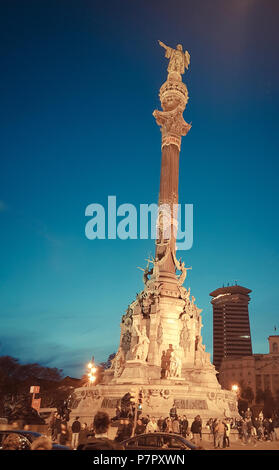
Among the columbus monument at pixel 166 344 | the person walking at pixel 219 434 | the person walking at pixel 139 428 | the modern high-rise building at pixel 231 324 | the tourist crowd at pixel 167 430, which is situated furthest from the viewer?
the modern high-rise building at pixel 231 324

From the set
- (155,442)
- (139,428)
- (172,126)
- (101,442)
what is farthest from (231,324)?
(101,442)

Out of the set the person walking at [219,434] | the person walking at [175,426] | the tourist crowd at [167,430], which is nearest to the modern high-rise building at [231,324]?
the tourist crowd at [167,430]

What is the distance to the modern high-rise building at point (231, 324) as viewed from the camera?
153m

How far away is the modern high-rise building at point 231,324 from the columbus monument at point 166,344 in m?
130

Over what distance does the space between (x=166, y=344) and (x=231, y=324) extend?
451ft

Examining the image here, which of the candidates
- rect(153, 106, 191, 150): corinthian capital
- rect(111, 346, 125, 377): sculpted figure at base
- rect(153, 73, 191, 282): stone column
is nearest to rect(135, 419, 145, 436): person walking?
rect(111, 346, 125, 377): sculpted figure at base

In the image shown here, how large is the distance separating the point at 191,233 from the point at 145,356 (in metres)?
14.6

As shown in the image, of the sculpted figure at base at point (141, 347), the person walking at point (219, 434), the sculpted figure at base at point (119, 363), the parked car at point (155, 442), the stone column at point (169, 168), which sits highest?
the stone column at point (169, 168)

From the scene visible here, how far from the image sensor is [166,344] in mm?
30234

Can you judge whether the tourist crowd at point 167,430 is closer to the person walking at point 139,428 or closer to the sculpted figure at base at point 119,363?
the person walking at point 139,428

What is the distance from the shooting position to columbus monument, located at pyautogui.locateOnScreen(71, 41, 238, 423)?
24328 mm
